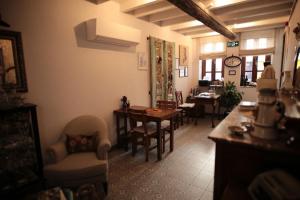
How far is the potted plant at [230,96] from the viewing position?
5.17m

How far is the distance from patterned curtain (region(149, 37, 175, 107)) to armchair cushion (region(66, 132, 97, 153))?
205 centimetres

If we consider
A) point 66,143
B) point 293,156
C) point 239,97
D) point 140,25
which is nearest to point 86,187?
point 66,143

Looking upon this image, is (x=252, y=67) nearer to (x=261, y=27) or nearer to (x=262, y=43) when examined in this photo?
(x=262, y=43)

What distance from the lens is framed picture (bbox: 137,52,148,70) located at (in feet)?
12.4

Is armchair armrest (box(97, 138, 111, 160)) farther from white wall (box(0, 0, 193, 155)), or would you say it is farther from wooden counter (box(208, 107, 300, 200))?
wooden counter (box(208, 107, 300, 200))

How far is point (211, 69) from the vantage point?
612 centimetres

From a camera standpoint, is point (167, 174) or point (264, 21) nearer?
point (167, 174)

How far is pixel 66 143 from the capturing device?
2348 millimetres

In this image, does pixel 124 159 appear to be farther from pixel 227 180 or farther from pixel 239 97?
pixel 239 97

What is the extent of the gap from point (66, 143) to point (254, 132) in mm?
2163

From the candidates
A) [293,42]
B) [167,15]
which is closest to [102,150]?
[167,15]

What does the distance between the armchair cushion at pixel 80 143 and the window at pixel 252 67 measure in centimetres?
506

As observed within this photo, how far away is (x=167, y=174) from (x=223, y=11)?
3.15 metres

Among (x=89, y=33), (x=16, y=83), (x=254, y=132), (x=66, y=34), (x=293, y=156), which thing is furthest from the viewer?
(x=89, y=33)
